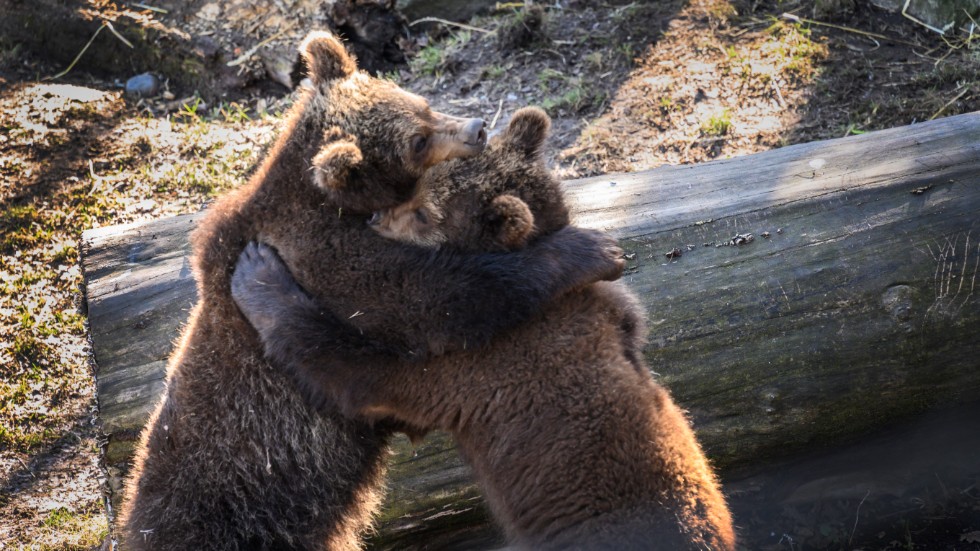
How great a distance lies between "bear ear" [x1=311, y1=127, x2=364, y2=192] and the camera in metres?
3.41

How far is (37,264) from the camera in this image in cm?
675

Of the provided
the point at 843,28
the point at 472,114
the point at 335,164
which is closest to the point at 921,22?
the point at 843,28

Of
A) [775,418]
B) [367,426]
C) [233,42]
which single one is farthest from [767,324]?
[233,42]

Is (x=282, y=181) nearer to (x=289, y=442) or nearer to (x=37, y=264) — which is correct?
(x=289, y=442)

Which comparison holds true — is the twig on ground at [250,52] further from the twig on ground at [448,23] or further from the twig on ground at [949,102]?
the twig on ground at [949,102]

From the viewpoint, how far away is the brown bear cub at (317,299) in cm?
350

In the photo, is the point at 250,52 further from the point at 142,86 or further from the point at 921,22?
the point at 921,22

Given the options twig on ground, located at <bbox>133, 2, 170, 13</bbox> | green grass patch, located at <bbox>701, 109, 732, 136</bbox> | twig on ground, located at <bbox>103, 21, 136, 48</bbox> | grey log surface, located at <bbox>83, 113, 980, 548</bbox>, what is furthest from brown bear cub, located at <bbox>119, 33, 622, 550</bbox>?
twig on ground, located at <bbox>133, 2, 170, 13</bbox>

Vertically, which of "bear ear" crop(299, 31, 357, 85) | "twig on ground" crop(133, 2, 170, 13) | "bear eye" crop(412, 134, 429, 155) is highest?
"twig on ground" crop(133, 2, 170, 13)

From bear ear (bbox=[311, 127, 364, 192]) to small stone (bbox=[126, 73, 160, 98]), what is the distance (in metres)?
5.97

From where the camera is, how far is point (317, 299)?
362 centimetres

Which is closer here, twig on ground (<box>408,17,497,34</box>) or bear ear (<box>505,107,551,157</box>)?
bear ear (<box>505,107,551,157</box>)

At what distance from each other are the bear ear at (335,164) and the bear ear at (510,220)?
61 cm

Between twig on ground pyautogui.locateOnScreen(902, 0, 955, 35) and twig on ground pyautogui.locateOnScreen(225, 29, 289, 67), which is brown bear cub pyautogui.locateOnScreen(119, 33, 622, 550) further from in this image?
twig on ground pyautogui.locateOnScreen(902, 0, 955, 35)
